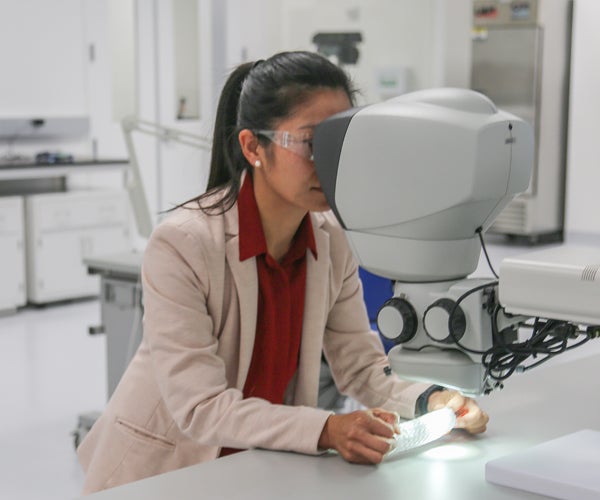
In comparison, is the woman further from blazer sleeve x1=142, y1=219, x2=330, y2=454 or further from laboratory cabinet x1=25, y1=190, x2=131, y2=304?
laboratory cabinet x1=25, y1=190, x2=131, y2=304

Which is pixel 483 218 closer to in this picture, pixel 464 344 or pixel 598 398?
pixel 464 344

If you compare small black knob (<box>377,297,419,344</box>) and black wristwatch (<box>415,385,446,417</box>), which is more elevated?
small black knob (<box>377,297,419,344</box>)

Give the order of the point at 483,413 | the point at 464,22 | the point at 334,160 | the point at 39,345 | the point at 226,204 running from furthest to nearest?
1. the point at 464,22
2. the point at 39,345
3. the point at 226,204
4. the point at 483,413
5. the point at 334,160

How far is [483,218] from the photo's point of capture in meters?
1.15

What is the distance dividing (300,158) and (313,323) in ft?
0.96

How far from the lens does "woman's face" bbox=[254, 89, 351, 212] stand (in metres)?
1.35

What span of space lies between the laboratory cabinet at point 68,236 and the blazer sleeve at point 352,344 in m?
4.00

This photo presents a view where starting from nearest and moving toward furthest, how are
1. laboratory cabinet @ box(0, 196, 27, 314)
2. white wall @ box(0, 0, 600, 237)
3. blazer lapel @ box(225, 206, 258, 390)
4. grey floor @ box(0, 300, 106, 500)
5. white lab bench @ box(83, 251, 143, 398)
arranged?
blazer lapel @ box(225, 206, 258, 390)
grey floor @ box(0, 300, 106, 500)
white lab bench @ box(83, 251, 143, 398)
white wall @ box(0, 0, 600, 237)
laboratory cabinet @ box(0, 196, 27, 314)

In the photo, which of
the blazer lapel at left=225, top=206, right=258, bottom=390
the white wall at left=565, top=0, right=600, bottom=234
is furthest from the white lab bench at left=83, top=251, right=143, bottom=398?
the white wall at left=565, top=0, right=600, bottom=234

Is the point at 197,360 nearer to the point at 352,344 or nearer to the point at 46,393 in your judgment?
the point at 352,344

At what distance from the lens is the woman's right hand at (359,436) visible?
4.03 feet

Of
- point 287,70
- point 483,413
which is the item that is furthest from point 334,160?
point 483,413

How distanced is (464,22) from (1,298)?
13.9ft

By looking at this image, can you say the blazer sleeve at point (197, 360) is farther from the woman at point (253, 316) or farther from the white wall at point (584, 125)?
the white wall at point (584, 125)
